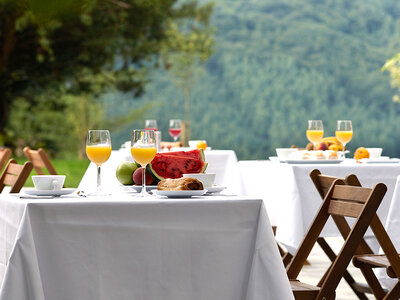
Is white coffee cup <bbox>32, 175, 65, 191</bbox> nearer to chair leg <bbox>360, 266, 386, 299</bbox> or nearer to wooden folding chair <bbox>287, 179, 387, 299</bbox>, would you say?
wooden folding chair <bbox>287, 179, 387, 299</bbox>

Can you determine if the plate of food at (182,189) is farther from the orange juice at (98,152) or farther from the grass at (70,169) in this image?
the grass at (70,169)

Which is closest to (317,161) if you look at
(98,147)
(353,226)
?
(353,226)

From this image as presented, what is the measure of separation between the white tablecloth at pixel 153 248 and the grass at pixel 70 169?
395 inches

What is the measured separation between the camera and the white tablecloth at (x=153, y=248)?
7.18ft

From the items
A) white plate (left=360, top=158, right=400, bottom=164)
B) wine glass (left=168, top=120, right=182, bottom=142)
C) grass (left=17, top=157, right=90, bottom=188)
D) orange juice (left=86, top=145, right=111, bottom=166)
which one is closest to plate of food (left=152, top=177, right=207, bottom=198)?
orange juice (left=86, top=145, right=111, bottom=166)

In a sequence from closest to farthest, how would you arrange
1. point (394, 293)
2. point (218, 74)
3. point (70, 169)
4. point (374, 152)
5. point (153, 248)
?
point (153, 248) → point (394, 293) → point (374, 152) → point (70, 169) → point (218, 74)

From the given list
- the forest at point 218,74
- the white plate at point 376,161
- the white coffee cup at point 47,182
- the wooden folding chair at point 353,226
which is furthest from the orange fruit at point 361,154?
the forest at point 218,74

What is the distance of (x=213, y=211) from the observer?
2225 mm

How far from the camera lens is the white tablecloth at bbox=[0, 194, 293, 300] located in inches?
86.1

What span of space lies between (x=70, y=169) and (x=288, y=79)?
458cm

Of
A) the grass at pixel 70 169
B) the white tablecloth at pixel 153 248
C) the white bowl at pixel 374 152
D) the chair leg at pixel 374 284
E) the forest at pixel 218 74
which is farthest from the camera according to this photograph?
the forest at pixel 218 74

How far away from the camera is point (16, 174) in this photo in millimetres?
3570

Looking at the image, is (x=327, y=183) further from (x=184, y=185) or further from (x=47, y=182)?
(x=47, y=182)

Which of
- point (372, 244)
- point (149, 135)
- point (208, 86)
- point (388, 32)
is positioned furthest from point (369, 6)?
point (149, 135)
